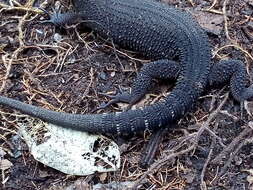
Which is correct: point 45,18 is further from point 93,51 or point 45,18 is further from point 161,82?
point 161,82

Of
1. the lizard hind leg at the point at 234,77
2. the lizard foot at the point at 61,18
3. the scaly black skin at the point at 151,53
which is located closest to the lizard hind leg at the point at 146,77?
the scaly black skin at the point at 151,53

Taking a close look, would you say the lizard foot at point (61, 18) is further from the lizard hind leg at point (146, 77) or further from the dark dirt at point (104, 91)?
the lizard hind leg at point (146, 77)

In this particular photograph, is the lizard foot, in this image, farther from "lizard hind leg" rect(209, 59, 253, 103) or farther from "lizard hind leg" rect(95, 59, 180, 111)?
"lizard hind leg" rect(209, 59, 253, 103)

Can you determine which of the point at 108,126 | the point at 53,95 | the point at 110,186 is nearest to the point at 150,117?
the point at 108,126

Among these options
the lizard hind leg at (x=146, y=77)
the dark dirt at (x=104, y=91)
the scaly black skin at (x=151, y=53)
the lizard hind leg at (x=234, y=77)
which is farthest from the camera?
the lizard hind leg at (x=146, y=77)

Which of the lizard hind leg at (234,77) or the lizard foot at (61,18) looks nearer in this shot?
the lizard hind leg at (234,77)

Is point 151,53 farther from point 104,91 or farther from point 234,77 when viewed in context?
point 234,77
